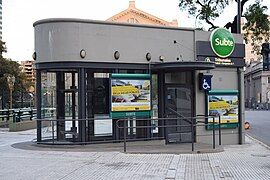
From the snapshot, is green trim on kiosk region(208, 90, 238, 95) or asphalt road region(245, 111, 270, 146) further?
asphalt road region(245, 111, 270, 146)

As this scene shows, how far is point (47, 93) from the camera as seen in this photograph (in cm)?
1612

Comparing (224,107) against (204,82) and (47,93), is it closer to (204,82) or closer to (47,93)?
(204,82)

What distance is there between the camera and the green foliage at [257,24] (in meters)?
32.9

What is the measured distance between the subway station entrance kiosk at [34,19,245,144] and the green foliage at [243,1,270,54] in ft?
54.0

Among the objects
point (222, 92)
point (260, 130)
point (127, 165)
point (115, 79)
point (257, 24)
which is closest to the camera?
point (127, 165)

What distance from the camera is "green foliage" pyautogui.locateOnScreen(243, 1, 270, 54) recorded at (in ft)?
108

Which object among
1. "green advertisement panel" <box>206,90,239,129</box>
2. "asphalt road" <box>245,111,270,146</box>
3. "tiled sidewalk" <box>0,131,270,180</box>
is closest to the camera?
"tiled sidewalk" <box>0,131,270,180</box>

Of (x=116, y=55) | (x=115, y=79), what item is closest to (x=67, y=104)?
(x=115, y=79)

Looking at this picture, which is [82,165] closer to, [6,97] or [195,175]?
[195,175]

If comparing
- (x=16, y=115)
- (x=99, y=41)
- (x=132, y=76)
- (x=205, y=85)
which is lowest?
(x=16, y=115)

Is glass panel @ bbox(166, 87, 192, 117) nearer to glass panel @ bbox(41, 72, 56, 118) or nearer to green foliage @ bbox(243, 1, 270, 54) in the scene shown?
glass panel @ bbox(41, 72, 56, 118)

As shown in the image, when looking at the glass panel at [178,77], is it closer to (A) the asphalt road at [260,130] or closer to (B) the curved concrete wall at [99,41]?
(B) the curved concrete wall at [99,41]

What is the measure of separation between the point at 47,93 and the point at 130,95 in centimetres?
279

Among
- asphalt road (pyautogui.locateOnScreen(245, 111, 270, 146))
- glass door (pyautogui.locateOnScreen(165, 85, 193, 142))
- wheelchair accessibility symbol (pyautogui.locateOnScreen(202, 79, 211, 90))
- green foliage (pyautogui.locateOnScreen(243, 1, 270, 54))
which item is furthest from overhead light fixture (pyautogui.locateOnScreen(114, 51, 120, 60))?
green foliage (pyautogui.locateOnScreen(243, 1, 270, 54))
